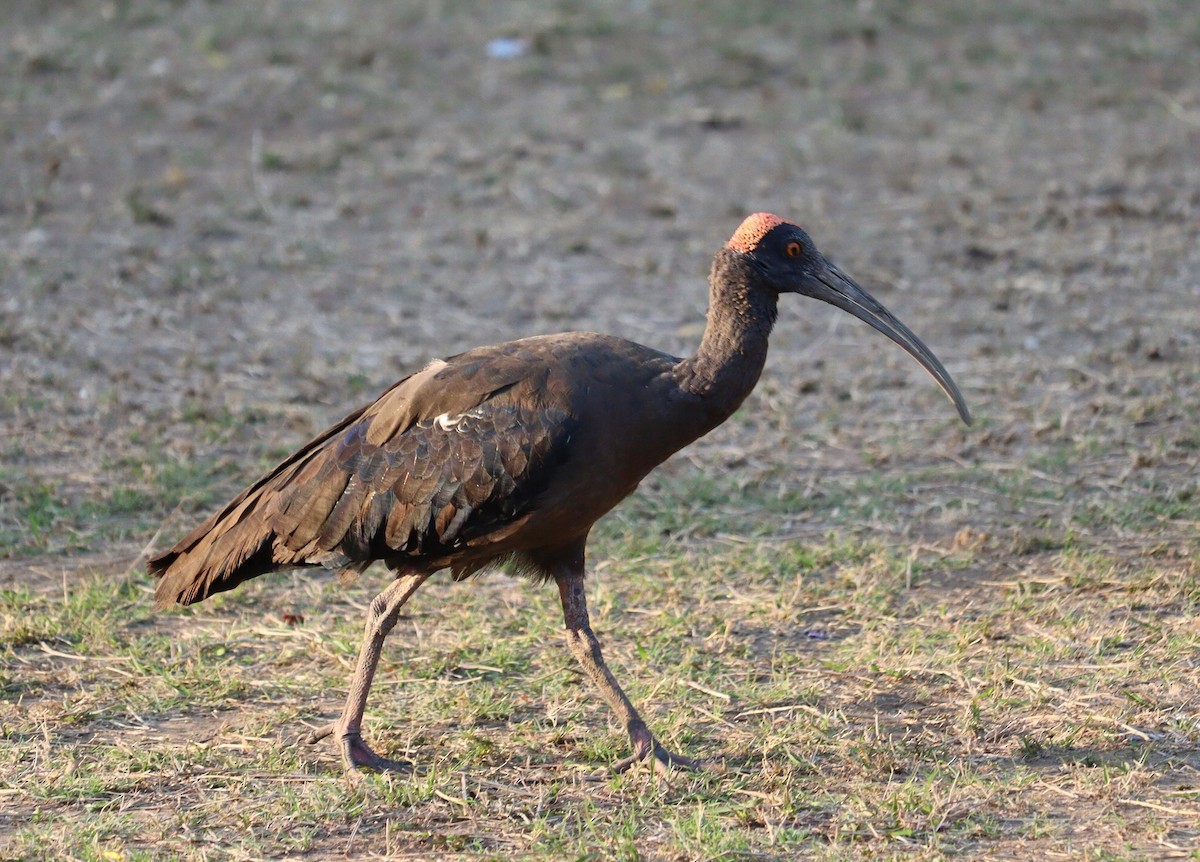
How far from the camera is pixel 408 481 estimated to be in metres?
5.06

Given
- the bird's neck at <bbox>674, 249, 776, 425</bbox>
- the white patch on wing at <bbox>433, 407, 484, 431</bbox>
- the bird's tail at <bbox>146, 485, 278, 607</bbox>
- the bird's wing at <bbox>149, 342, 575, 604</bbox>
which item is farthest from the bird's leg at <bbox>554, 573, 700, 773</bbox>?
the bird's tail at <bbox>146, 485, 278, 607</bbox>

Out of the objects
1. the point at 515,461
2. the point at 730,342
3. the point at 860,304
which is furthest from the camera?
the point at 860,304

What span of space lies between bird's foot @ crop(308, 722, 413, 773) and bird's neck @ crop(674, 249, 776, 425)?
151 cm

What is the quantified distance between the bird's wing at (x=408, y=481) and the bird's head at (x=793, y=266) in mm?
789

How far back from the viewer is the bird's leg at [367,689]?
5012 mm

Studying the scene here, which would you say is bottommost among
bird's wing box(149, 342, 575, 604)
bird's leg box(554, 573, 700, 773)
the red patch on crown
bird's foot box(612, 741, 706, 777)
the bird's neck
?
bird's foot box(612, 741, 706, 777)

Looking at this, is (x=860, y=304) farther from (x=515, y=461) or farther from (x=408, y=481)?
(x=408, y=481)

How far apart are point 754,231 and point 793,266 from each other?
174 mm

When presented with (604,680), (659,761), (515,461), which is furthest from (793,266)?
(659,761)

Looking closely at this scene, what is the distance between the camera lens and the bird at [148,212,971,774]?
486 cm

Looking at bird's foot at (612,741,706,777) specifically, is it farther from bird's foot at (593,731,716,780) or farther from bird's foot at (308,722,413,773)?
bird's foot at (308,722,413,773)

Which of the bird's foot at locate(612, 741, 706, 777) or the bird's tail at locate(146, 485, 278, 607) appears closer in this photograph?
the bird's foot at locate(612, 741, 706, 777)

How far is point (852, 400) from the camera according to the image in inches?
332

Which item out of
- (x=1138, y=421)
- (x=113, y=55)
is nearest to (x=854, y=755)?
(x=1138, y=421)
